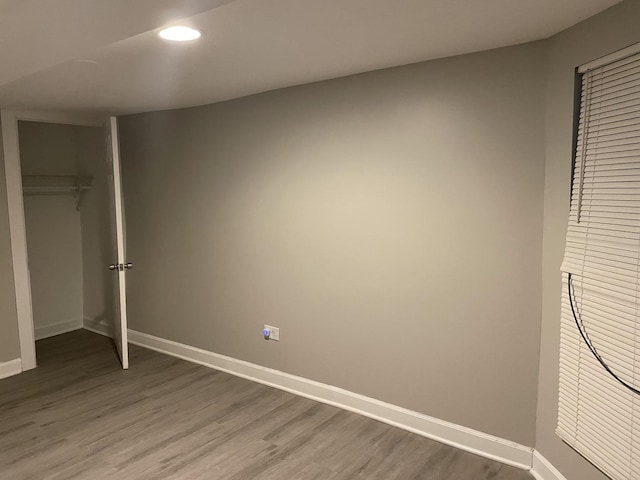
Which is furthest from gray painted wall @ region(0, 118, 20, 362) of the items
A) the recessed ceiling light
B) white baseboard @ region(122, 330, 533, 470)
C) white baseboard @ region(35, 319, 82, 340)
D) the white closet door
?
the recessed ceiling light

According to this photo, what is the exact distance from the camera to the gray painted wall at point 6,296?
3.77 m

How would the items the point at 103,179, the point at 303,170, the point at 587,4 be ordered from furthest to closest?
the point at 103,179
the point at 303,170
the point at 587,4

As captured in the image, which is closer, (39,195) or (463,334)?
(463,334)

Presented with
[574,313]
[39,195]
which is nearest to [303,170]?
[574,313]

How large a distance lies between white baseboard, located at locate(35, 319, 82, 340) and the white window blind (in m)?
4.56

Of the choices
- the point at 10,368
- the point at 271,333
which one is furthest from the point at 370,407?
the point at 10,368

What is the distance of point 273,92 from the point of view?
→ 10.8 ft

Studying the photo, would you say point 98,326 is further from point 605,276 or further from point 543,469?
point 605,276

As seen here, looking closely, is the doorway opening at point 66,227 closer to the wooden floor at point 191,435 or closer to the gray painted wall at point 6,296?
the gray painted wall at point 6,296

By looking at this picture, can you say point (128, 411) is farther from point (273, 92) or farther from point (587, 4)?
point (587, 4)

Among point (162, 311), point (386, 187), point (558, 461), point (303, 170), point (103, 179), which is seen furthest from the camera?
point (103, 179)

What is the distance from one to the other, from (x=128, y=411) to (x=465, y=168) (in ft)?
8.51

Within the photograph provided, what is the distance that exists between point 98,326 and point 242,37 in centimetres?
384

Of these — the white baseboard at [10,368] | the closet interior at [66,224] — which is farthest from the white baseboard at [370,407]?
the closet interior at [66,224]
